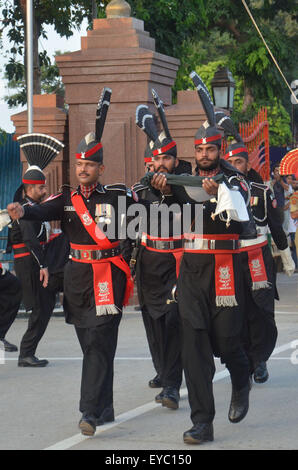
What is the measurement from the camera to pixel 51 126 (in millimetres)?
15180

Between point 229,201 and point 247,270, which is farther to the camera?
point 247,270

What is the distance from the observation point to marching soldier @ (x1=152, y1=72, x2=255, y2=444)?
698cm

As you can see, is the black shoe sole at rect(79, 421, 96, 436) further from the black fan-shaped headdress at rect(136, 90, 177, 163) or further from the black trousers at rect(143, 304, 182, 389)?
the black fan-shaped headdress at rect(136, 90, 177, 163)

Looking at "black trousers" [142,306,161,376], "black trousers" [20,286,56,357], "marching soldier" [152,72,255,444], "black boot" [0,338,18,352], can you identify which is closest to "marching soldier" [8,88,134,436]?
"marching soldier" [152,72,255,444]

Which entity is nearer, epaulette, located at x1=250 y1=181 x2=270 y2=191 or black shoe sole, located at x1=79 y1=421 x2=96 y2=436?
black shoe sole, located at x1=79 y1=421 x2=96 y2=436

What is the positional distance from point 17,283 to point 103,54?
5.47 meters

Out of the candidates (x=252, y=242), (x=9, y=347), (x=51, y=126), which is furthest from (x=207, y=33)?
(x=252, y=242)

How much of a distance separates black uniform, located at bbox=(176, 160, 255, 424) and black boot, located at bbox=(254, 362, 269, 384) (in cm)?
176

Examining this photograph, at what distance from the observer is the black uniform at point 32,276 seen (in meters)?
10.2

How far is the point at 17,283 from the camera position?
10203 millimetres

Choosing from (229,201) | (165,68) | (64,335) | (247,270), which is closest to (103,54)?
(165,68)

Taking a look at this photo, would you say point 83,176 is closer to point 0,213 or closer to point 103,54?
point 0,213

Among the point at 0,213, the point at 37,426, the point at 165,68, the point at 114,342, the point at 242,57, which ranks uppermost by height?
the point at 242,57

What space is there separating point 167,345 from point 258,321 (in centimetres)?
108
